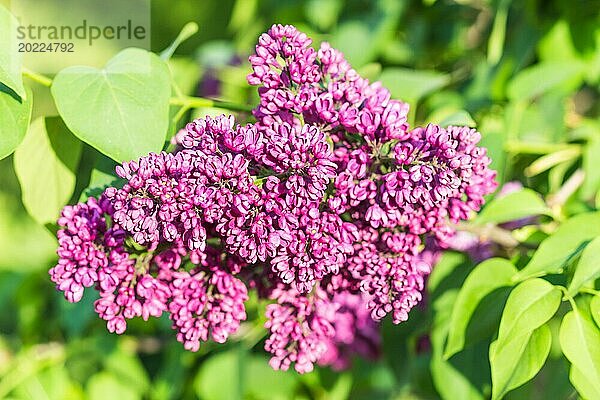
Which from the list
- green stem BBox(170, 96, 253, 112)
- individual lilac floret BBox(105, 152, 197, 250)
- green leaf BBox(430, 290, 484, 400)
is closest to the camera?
individual lilac floret BBox(105, 152, 197, 250)

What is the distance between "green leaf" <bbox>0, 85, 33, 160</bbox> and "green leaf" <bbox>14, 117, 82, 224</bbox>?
0.47 ft

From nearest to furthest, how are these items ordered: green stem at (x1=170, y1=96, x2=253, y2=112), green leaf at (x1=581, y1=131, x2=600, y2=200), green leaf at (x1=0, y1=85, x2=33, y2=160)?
green leaf at (x1=0, y1=85, x2=33, y2=160)
green stem at (x1=170, y1=96, x2=253, y2=112)
green leaf at (x1=581, y1=131, x2=600, y2=200)

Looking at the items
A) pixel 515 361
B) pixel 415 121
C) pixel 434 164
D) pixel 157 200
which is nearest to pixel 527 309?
pixel 515 361

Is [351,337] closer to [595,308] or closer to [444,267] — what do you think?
[444,267]

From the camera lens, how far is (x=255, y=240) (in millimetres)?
739

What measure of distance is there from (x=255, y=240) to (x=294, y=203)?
0.05 meters

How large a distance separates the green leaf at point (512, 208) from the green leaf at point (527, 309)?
189 millimetres

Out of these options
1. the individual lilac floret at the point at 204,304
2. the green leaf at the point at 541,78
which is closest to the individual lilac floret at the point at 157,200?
the individual lilac floret at the point at 204,304

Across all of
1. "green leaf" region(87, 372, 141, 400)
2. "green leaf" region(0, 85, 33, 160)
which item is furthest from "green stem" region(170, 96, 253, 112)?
"green leaf" region(87, 372, 141, 400)

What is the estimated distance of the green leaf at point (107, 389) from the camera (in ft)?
4.85

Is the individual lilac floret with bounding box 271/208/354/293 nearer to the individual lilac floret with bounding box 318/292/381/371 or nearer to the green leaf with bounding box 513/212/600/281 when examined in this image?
the green leaf with bounding box 513/212/600/281

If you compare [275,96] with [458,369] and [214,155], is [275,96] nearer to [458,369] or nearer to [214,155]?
[214,155]

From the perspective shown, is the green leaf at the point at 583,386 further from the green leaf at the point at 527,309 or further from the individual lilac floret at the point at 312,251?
the individual lilac floret at the point at 312,251

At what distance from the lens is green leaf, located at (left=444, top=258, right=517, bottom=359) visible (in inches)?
36.7
